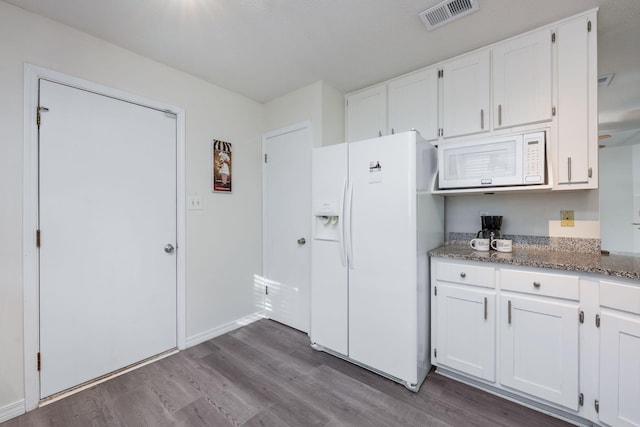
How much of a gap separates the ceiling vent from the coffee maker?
148cm

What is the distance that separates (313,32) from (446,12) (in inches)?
35.3

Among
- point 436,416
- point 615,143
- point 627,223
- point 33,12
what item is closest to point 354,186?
point 436,416

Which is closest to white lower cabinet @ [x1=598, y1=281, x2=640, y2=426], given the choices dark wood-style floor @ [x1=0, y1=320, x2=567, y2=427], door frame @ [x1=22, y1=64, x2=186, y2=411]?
dark wood-style floor @ [x1=0, y1=320, x2=567, y2=427]

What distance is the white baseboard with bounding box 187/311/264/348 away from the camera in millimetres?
2495

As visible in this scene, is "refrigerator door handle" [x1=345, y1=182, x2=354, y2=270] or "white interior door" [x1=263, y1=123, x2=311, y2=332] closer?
"refrigerator door handle" [x1=345, y1=182, x2=354, y2=270]

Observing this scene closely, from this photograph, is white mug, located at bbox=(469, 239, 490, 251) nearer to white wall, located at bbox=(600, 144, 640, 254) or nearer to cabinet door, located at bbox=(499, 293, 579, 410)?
cabinet door, located at bbox=(499, 293, 579, 410)

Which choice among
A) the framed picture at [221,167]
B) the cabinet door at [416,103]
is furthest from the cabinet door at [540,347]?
the framed picture at [221,167]

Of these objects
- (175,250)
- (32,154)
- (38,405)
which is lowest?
(38,405)

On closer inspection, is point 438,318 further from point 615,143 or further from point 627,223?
point 615,143

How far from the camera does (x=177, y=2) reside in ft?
5.36

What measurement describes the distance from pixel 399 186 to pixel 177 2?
1835 mm

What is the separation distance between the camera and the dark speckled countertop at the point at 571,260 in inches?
55.7

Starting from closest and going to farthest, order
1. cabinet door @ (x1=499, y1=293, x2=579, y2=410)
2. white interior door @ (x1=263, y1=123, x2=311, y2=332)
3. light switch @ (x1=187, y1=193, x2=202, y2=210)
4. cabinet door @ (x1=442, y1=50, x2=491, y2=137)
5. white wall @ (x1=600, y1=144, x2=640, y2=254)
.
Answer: cabinet door @ (x1=499, y1=293, x2=579, y2=410), cabinet door @ (x1=442, y1=50, x2=491, y2=137), light switch @ (x1=187, y1=193, x2=202, y2=210), white interior door @ (x1=263, y1=123, x2=311, y2=332), white wall @ (x1=600, y1=144, x2=640, y2=254)

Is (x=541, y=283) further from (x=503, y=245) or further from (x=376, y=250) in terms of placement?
(x=376, y=250)
